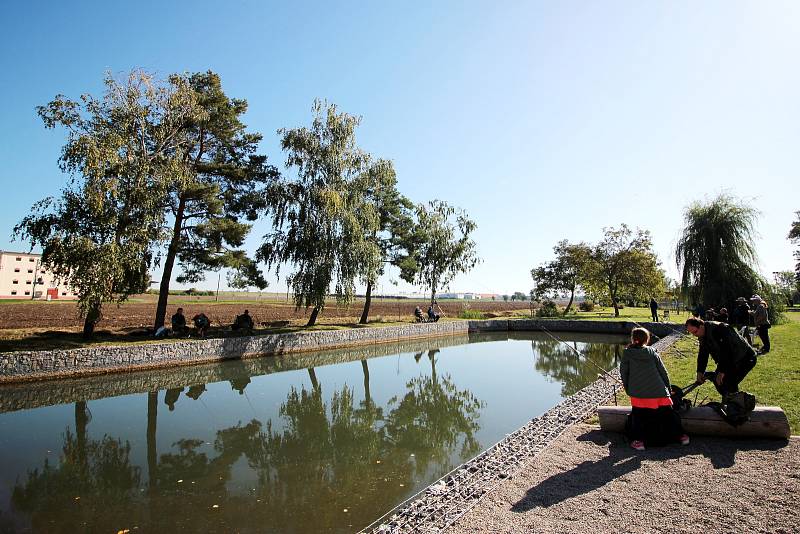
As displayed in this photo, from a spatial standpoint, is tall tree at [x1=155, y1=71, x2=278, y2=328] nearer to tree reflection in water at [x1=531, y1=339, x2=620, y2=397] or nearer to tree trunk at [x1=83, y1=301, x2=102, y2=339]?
tree trunk at [x1=83, y1=301, x2=102, y2=339]

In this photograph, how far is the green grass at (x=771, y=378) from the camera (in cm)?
667

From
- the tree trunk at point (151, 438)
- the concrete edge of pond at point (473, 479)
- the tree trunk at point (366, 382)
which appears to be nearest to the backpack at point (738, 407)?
Answer: the concrete edge of pond at point (473, 479)

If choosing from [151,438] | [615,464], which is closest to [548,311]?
[615,464]

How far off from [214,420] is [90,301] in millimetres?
7583

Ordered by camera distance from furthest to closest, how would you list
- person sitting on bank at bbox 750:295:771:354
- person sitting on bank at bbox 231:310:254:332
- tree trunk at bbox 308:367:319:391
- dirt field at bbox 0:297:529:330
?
dirt field at bbox 0:297:529:330 < person sitting on bank at bbox 231:310:254:332 < tree trunk at bbox 308:367:319:391 < person sitting on bank at bbox 750:295:771:354

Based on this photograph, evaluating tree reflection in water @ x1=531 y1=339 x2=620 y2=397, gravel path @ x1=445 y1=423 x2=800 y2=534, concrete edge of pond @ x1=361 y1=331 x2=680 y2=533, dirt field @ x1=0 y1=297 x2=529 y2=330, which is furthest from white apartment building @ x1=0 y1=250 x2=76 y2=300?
gravel path @ x1=445 y1=423 x2=800 y2=534

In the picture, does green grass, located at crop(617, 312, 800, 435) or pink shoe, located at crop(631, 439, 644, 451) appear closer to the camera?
pink shoe, located at crop(631, 439, 644, 451)

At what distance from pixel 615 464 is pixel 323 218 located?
56.4 feet

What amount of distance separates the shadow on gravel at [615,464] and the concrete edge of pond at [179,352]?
1406cm

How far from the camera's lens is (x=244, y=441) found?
7941 millimetres

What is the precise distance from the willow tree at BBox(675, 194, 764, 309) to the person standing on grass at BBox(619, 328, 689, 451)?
19866 mm

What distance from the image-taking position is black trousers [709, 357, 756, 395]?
206 inches

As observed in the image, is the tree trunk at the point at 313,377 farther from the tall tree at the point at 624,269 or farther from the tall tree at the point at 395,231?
the tall tree at the point at 624,269

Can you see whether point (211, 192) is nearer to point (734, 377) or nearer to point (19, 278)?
point (734, 377)
